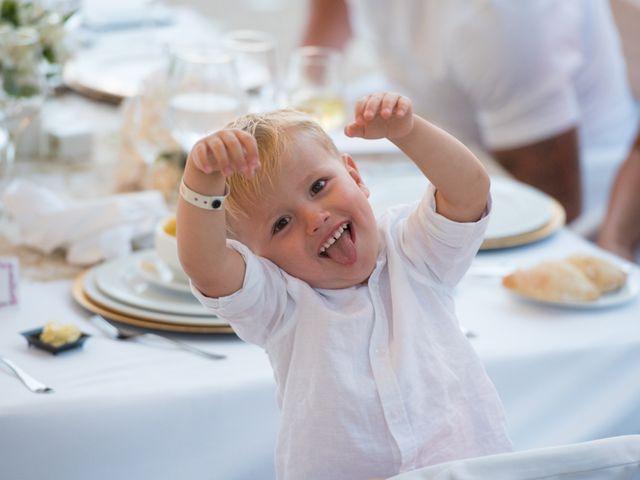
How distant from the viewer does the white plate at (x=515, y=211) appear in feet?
5.34

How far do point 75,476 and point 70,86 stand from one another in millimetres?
1486

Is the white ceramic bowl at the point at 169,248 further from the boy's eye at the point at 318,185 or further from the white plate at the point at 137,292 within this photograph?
the boy's eye at the point at 318,185

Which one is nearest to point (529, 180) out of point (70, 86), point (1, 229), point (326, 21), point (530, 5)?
point (530, 5)

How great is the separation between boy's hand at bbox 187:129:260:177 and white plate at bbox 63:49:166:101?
1470 mm

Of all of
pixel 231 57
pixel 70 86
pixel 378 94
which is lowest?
pixel 70 86

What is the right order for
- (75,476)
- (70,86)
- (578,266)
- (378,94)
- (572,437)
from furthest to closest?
(70,86) → (578,266) → (572,437) → (75,476) → (378,94)

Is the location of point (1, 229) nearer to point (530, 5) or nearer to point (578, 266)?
point (578, 266)

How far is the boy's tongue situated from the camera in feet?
3.31

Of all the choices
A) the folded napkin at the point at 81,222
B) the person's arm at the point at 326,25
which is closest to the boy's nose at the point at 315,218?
the folded napkin at the point at 81,222

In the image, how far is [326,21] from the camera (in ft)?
10.4

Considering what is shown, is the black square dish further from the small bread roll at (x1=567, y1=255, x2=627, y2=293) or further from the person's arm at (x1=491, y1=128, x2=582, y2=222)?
the person's arm at (x1=491, y1=128, x2=582, y2=222)

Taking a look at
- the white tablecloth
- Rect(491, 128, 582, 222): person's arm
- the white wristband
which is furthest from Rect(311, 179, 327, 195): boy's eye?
Rect(491, 128, 582, 222): person's arm

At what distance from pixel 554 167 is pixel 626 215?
0.27 metres

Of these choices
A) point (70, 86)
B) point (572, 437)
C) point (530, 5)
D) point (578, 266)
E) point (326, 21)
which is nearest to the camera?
point (572, 437)
